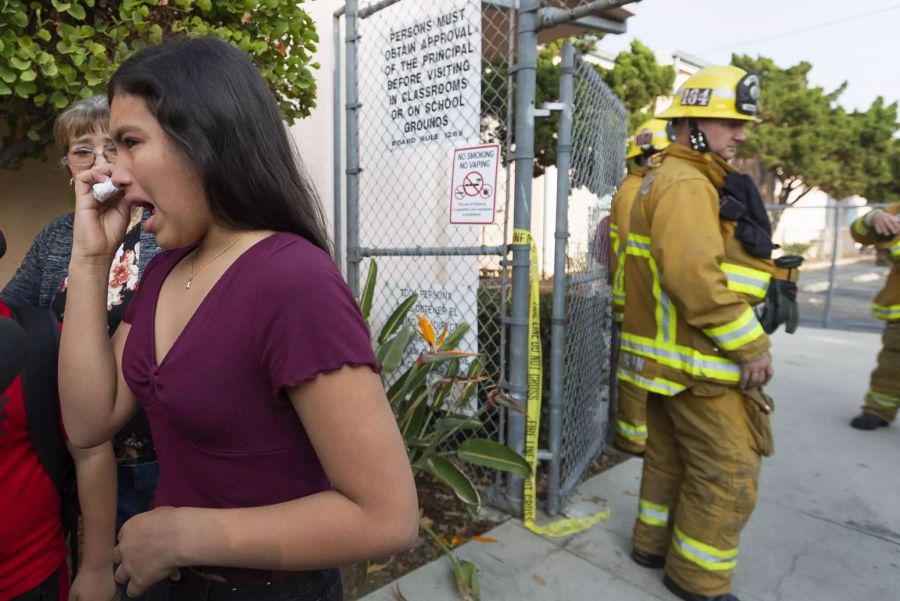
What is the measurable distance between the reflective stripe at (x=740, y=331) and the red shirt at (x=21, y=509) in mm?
2324

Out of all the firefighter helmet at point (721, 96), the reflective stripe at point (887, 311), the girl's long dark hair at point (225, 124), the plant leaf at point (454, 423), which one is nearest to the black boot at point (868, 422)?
the reflective stripe at point (887, 311)

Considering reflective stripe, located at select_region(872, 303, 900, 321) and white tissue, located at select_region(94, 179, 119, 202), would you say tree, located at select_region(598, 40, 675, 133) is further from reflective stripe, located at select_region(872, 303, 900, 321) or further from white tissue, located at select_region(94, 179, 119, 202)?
white tissue, located at select_region(94, 179, 119, 202)

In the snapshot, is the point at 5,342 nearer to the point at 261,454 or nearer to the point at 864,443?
the point at 261,454

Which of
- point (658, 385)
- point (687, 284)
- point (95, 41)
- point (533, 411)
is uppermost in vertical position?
point (95, 41)

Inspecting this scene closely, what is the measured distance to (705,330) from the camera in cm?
246

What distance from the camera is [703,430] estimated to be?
8.40 ft

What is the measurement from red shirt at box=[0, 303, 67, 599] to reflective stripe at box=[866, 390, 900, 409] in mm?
5571

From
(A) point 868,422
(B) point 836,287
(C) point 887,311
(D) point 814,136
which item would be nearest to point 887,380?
(A) point 868,422

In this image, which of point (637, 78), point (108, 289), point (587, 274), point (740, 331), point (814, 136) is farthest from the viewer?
point (814, 136)

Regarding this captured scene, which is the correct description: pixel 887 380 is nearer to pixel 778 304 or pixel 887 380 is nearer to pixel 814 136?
pixel 778 304

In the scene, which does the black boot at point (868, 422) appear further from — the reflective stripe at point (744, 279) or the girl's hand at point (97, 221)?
the girl's hand at point (97, 221)

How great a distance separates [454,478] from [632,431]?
118 centimetres

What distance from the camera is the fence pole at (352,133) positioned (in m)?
3.68

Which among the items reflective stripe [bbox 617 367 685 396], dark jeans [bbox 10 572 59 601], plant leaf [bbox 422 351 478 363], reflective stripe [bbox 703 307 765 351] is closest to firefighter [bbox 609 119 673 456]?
reflective stripe [bbox 617 367 685 396]
